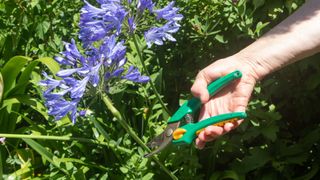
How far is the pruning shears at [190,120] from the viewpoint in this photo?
1812mm

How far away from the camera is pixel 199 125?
1.88m

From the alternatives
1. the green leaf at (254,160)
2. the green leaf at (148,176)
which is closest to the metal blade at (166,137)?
the green leaf at (148,176)

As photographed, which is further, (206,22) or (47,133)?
(47,133)

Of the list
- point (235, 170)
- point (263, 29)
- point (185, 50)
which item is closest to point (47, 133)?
point (185, 50)

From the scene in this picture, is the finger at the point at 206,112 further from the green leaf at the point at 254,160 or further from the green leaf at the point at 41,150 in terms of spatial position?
the green leaf at the point at 41,150

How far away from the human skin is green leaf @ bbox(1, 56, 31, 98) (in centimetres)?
183

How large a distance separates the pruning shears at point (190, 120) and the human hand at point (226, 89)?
0.03 metres

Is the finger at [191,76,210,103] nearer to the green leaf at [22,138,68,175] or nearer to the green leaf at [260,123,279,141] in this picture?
the green leaf at [260,123,279,141]

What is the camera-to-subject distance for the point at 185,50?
304 centimetres

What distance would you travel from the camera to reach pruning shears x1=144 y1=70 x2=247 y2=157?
1812mm

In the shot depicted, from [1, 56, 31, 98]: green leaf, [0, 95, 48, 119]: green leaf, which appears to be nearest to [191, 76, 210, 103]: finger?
[0, 95, 48, 119]: green leaf

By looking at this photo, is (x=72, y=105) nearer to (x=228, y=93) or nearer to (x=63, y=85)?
(x=63, y=85)

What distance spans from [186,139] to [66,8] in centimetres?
213

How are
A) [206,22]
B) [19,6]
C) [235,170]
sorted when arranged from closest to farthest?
[235,170], [206,22], [19,6]
